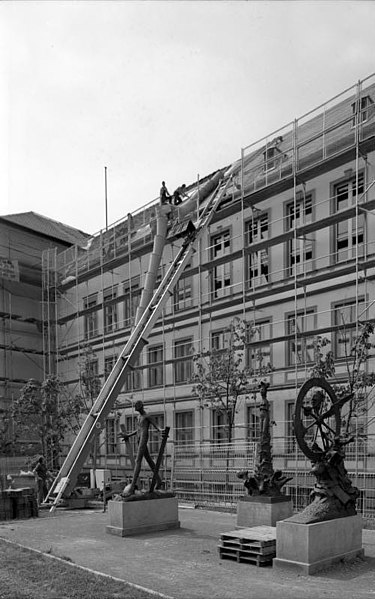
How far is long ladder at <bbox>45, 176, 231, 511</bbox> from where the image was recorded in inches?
851

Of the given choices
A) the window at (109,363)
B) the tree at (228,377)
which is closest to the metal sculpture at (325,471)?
the tree at (228,377)

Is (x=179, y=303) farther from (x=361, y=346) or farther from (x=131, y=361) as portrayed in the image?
(x=361, y=346)

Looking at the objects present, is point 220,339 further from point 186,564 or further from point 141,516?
point 186,564

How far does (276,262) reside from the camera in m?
24.8

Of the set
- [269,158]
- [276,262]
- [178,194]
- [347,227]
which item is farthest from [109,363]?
[347,227]

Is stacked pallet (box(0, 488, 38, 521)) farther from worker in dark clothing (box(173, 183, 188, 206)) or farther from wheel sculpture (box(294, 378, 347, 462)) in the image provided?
worker in dark clothing (box(173, 183, 188, 206))

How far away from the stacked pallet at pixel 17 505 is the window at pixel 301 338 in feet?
31.3

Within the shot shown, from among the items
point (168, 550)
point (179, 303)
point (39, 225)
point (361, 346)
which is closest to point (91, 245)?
point (39, 225)

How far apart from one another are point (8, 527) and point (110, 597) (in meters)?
8.24

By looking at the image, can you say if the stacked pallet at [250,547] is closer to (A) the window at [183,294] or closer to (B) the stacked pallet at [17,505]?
(B) the stacked pallet at [17,505]

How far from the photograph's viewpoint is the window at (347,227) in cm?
2173

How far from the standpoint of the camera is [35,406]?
92.2ft

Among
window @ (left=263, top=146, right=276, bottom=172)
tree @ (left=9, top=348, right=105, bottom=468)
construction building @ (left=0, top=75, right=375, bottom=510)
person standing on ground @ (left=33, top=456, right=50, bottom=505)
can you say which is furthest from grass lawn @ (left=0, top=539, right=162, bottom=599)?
window @ (left=263, top=146, right=276, bottom=172)

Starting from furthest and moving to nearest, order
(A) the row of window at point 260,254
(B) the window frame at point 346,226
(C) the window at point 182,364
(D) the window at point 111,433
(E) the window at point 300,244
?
(D) the window at point 111,433, (C) the window at point 182,364, (E) the window at point 300,244, (A) the row of window at point 260,254, (B) the window frame at point 346,226
